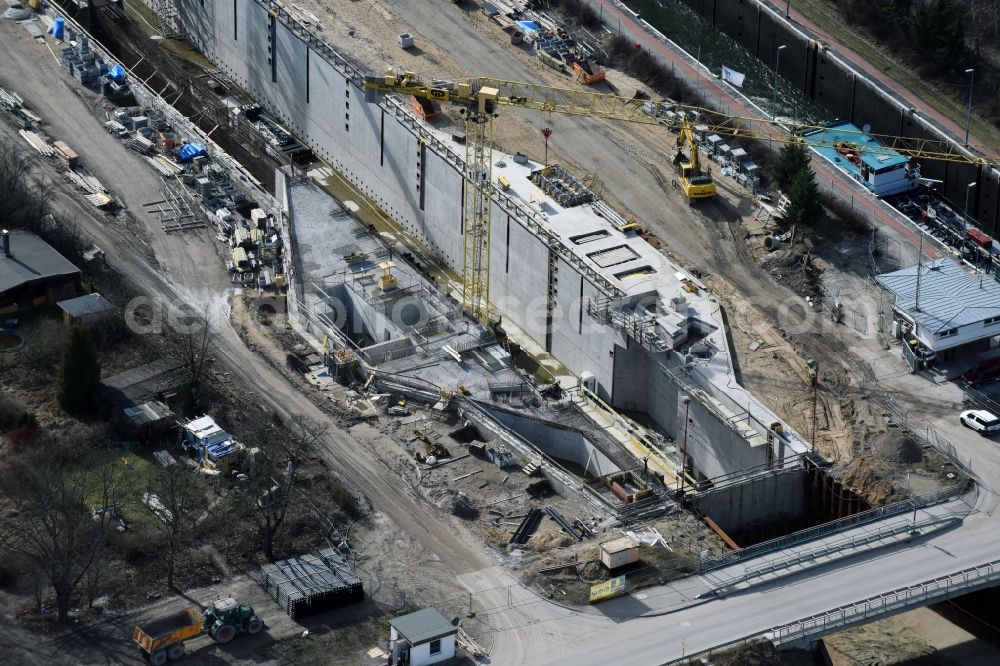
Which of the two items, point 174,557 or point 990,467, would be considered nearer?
point 174,557

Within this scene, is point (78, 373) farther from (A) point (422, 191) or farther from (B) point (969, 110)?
(B) point (969, 110)

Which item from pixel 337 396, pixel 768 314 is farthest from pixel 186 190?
pixel 768 314

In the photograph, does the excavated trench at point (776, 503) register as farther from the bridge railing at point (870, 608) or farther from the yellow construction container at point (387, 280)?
the yellow construction container at point (387, 280)

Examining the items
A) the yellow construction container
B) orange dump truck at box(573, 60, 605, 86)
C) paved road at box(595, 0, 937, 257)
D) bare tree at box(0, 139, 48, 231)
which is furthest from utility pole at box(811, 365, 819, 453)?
bare tree at box(0, 139, 48, 231)

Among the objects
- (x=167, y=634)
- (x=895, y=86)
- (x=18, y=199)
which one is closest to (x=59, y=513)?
(x=167, y=634)

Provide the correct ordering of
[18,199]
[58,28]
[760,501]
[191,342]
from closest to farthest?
[760,501] < [191,342] < [18,199] < [58,28]

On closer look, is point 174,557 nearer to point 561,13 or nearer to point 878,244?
point 878,244
